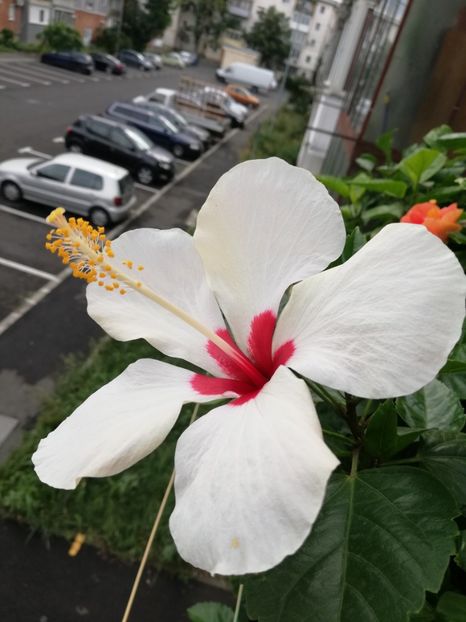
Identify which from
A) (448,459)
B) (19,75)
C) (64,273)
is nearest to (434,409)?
(448,459)

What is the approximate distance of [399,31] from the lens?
14.9 feet

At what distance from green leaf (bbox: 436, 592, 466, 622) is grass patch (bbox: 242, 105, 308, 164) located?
40.4ft

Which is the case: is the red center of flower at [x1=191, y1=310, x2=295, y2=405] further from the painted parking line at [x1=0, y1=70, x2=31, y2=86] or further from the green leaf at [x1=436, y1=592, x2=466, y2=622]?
the painted parking line at [x1=0, y1=70, x2=31, y2=86]

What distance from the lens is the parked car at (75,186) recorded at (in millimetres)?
8906

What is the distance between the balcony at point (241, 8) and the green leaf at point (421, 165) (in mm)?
66960

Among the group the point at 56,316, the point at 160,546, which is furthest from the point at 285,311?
the point at 56,316

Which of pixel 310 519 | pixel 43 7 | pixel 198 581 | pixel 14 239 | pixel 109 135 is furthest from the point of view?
pixel 43 7

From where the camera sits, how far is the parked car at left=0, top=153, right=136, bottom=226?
8.91m

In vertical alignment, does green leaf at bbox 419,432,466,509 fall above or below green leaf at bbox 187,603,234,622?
above

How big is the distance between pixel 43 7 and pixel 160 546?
31.5 meters

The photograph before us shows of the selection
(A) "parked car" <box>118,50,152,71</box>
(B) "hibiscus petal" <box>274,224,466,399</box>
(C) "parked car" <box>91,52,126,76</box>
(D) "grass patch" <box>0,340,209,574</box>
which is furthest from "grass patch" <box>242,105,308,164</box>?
(A) "parked car" <box>118,50,152,71</box>

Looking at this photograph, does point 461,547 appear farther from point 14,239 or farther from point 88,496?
point 14,239

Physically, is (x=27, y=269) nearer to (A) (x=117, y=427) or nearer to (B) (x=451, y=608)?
(A) (x=117, y=427)

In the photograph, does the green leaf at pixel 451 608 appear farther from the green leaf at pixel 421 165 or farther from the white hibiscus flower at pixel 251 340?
the green leaf at pixel 421 165
